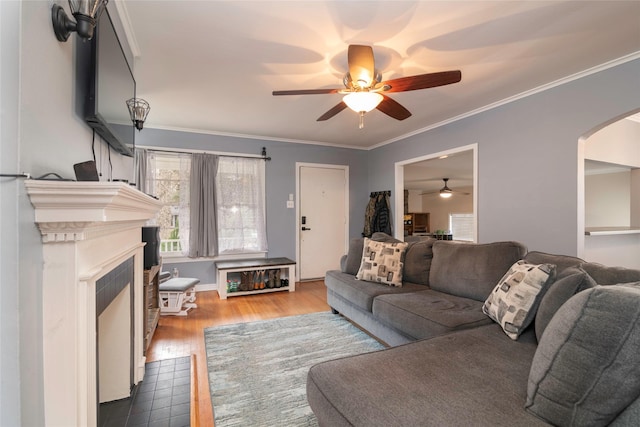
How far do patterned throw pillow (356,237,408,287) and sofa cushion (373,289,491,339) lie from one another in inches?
13.7

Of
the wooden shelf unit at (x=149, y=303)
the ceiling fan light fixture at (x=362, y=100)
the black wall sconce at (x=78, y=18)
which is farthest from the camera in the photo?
the wooden shelf unit at (x=149, y=303)

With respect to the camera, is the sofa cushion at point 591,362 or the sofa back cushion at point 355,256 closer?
the sofa cushion at point 591,362

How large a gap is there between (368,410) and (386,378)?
0.68 ft

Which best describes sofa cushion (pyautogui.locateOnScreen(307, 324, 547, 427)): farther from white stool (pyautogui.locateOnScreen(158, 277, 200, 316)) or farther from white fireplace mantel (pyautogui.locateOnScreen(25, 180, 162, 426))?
white stool (pyautogui.locateOnScreen(158, 277, 200, 316))

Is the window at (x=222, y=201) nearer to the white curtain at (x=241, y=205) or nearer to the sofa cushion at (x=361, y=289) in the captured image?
the white curtain at (x=241, y=205)

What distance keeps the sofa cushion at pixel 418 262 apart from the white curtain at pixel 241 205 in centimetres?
248

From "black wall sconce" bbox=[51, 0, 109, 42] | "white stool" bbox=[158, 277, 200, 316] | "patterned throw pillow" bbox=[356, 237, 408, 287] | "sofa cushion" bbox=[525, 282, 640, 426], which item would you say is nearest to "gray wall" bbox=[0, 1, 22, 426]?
"black wall sconce" bbox=[51, 0, 109, 42]

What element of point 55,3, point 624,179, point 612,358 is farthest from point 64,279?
point 624,179

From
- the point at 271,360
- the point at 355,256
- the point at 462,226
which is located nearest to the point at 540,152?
the point at 355,256

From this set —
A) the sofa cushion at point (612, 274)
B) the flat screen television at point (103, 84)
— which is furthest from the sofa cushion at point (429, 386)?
the flat screen television at point (103, 84)

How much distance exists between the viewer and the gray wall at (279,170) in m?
4.29

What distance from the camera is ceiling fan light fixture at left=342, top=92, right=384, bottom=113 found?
7.15 ft

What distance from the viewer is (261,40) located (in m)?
2.11

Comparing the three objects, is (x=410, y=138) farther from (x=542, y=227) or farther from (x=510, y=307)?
(x=510, y=307)
